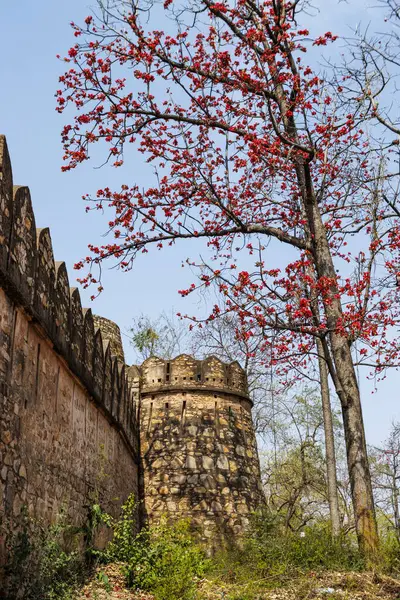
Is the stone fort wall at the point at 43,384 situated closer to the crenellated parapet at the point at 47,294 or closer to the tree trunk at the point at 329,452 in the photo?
the crenellated parapet at the point at 47,294

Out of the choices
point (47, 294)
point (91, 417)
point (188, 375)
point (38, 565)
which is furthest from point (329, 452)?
point (38, 565)

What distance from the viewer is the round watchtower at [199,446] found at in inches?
499

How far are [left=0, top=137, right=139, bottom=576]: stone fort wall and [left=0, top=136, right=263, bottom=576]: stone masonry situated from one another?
0.02 metres

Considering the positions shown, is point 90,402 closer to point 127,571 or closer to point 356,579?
point 127,571

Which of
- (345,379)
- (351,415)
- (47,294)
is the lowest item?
(351,415)

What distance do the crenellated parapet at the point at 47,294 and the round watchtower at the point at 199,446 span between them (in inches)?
120

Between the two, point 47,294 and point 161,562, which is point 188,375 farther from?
point 47,294

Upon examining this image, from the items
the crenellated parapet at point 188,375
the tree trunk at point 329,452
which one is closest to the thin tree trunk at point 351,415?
the tree trunk at point 329,452

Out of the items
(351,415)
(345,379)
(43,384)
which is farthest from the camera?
(345,379)

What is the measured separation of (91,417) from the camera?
28.1 feet

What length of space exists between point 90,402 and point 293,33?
218 inches

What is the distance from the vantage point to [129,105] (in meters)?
9.25

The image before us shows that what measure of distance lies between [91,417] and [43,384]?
237 cm

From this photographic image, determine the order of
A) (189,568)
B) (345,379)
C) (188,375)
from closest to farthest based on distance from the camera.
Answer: (189,568), (345,379), (188,375)
